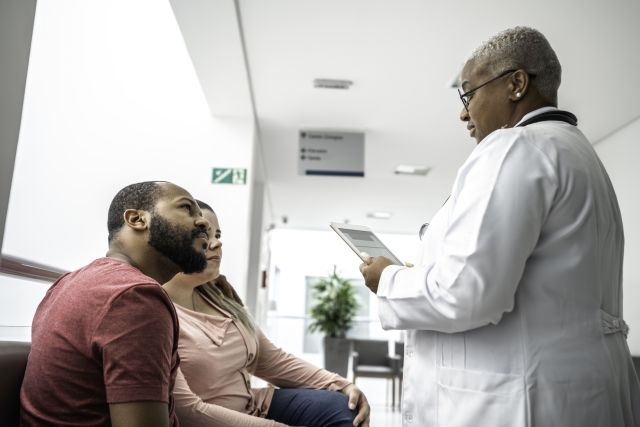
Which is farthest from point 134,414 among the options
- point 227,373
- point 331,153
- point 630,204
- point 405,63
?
point 630,204

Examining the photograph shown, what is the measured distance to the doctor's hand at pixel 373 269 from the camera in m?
1.46

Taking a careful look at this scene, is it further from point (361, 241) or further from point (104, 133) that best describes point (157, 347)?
point (104, 133)

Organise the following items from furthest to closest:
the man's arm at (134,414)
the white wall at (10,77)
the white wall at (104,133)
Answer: the white wall at (104,133) < the white wall at (10,77) < the man's arm at (134,414)

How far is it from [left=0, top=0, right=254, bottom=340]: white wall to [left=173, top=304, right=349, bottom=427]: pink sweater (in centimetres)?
137

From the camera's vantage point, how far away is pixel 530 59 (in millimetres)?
1438

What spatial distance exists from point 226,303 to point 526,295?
4.24ft

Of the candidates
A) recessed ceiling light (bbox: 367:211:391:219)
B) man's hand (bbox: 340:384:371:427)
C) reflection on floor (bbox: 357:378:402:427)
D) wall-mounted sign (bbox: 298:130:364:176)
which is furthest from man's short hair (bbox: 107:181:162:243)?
recessed ceiling light (bbox: 367:211:391:219)

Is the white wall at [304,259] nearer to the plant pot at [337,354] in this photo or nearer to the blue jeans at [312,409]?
the plant pot at [337,354]

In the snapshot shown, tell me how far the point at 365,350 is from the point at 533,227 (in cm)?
836

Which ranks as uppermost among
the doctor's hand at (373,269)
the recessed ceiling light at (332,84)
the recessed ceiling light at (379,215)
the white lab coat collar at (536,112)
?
the recessed ceiling light at (332,84)

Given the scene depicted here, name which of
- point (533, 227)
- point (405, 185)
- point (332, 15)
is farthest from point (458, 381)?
point (405, 185)

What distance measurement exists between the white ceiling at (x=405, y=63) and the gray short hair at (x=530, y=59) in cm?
203

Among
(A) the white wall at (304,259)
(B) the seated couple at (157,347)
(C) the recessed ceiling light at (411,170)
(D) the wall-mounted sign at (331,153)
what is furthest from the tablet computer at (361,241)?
(A) the white wall at (304,259)

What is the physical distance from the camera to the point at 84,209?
4.32 metres
